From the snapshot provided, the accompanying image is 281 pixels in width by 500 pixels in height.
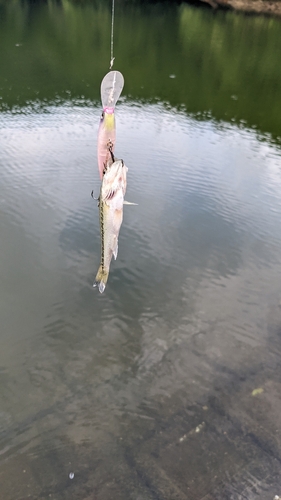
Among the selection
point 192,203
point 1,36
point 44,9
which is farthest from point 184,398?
point 44,9

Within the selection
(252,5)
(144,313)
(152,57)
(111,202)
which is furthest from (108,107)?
(252,5)

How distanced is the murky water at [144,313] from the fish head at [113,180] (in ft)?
11.4

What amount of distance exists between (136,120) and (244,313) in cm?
1007

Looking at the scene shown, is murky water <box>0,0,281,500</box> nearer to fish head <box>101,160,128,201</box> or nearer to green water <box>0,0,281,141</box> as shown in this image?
Result: green water <box>0,0,281,141</box>

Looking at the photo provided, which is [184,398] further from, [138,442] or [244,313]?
[244,313]

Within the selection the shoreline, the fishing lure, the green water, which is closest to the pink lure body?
the fishing lure

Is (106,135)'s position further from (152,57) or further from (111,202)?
(152,57)

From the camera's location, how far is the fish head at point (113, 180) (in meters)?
2.87

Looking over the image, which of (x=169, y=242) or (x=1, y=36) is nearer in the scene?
(x=169, y=242)

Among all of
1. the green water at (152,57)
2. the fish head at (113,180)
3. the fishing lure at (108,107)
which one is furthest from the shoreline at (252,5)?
the fish head at (113,180)

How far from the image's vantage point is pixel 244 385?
18.4ft

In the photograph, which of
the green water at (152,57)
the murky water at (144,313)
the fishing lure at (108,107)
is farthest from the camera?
the green water at (152,57)

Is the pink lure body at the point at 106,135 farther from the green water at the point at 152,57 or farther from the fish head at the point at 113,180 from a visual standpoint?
the green water at the point at 152,57

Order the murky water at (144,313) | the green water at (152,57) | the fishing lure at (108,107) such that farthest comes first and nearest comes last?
the green water at (152,57)
the murky water at (144,313)
the fishing lure at (108,107)
